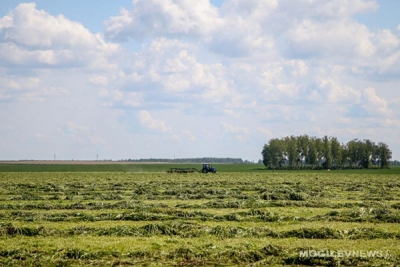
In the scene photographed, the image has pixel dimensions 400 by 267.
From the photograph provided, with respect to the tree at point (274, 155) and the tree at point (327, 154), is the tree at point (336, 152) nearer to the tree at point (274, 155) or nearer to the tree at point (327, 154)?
the tree at point (327, 154)

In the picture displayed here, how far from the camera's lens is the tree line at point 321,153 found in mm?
162500

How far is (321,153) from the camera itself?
163 metres

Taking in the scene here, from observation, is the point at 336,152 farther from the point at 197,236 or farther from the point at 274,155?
the point at 197,236

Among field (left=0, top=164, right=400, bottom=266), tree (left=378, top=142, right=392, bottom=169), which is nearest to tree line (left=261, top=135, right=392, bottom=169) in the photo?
tree (left=378, top=142, right=392, bottom=169)

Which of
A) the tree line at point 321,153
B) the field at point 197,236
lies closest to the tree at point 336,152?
the tree line at point 321,153

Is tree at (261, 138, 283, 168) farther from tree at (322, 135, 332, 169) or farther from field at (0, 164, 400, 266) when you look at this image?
field at (0, 164, 400, 266)

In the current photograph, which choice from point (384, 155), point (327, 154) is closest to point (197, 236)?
point (327, 154)

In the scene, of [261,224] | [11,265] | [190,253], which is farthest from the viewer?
[261,224]

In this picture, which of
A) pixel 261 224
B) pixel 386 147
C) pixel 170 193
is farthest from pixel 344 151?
pixel 261 224

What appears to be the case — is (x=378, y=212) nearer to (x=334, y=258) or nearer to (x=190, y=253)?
(x=334, y=258)

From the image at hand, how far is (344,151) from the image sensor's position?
548 ft

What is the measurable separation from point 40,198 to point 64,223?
40.7ft

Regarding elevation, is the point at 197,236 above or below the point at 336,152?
below

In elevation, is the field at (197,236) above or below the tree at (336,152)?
below
